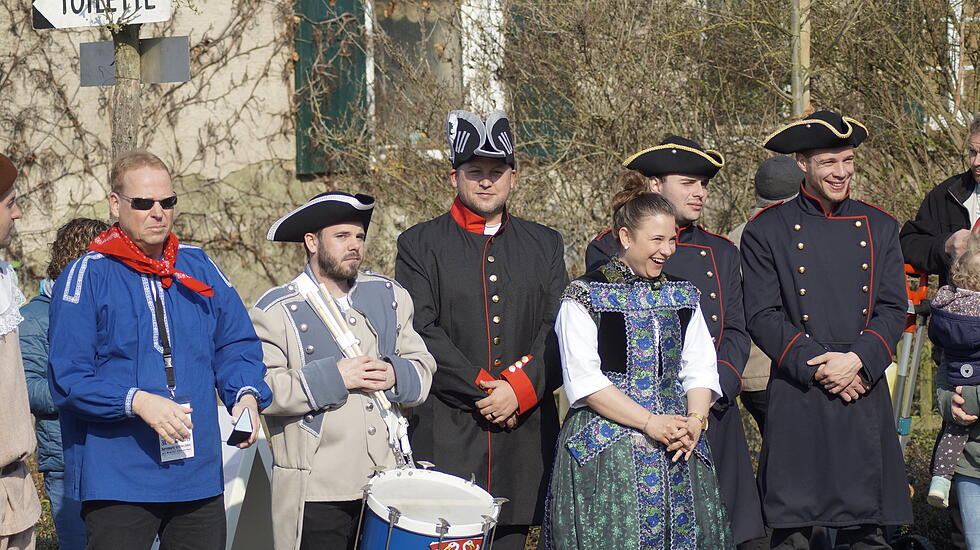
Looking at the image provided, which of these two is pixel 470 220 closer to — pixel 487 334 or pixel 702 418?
pixel 487 334

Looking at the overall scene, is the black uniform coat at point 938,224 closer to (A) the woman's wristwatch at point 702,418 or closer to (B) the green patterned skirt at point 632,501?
(A) the woman's wristwatch at point 702,418

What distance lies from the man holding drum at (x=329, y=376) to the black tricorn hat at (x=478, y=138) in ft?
1.68

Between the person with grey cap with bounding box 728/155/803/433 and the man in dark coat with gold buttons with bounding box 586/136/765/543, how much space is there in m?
0.87

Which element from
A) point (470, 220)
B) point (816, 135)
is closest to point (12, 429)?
point (470, 220)

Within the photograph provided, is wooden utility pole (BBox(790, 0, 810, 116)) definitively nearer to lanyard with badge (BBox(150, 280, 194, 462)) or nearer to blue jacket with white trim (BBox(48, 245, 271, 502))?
blue jacket with white trim (BBox(48, 245, 271, 502))

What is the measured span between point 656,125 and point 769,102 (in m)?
0.84

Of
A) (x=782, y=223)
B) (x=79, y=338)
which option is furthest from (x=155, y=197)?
(x=782, y=223)

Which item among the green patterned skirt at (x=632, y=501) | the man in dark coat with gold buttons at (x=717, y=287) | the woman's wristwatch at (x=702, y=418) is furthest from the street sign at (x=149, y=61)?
the woman's wristwatch at (x=702, y=418)

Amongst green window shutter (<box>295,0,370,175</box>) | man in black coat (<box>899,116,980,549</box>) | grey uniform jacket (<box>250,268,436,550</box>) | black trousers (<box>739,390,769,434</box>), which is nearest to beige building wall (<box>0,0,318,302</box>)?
green window shutter (<box>295,0,370,175</box>)

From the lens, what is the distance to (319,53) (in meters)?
8.70

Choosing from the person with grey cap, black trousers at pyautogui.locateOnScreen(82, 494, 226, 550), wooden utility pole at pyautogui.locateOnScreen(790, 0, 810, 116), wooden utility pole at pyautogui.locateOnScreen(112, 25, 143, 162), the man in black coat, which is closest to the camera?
black trousers at pyautogui.locateOnScreen(82, 494, 226, 550)

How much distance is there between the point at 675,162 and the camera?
508 cm

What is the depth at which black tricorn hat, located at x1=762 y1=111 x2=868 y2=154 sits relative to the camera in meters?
5.06

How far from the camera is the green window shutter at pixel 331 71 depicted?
8641 mm
